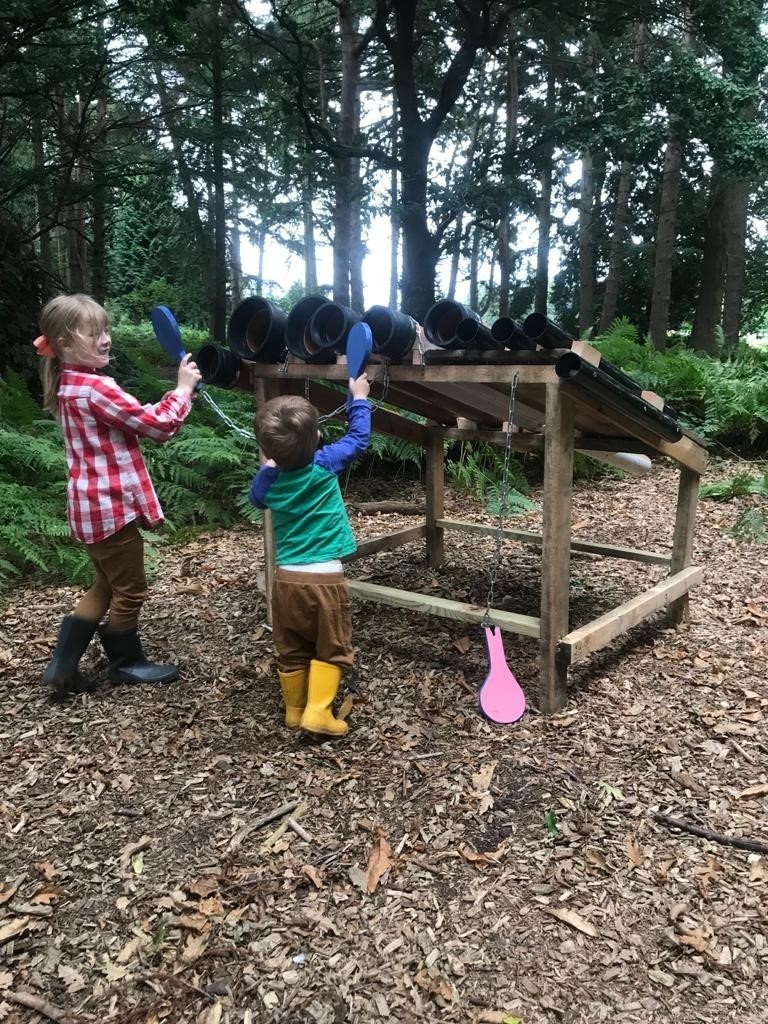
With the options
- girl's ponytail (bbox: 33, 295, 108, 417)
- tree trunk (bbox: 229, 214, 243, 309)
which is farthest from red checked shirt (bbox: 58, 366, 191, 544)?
tree trunk (bbox: 229, 214, 243, 309)

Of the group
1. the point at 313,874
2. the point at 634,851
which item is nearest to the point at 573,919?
the point at 634,851

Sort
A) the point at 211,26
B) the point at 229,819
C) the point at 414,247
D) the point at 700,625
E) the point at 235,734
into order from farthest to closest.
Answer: the point at 211,26, the point at 414,247, the point at 700,625, the point at 235,734, the point at 229,819

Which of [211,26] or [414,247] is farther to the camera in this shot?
[211,26]

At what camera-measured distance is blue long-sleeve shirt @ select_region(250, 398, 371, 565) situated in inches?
117

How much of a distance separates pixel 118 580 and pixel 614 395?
244cm

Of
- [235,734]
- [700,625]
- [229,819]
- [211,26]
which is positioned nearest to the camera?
[229,819]

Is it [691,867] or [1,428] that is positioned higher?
[1,428]

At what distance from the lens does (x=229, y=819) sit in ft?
8.80

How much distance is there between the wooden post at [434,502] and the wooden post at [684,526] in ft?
5.66

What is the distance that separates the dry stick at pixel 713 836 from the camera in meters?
2.48

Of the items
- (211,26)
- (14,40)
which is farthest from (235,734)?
(211,26)

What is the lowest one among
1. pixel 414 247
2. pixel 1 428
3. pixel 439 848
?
pixel 439 848

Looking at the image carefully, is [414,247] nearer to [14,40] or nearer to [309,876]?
[14,40]

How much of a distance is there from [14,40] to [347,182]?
526cm
